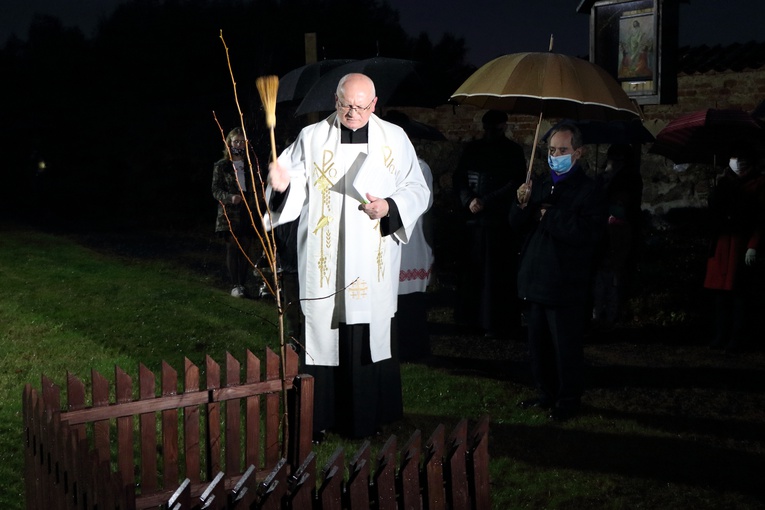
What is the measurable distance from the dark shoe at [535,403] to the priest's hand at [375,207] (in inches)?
76.8

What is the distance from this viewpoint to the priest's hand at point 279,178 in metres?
4.90

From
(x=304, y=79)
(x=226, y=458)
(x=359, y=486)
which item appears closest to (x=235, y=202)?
(x=304, y=79)

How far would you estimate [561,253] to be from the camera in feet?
19.5

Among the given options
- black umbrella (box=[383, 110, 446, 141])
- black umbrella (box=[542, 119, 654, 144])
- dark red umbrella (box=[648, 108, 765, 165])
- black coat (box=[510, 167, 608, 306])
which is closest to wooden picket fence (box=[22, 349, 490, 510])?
black coat (box=[510, 167, 608, 306])

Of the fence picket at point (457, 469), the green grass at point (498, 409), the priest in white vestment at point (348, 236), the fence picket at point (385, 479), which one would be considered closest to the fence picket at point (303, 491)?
the fence picket at point (385, 479)

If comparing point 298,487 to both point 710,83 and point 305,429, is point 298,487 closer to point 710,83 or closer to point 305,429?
point 305,429

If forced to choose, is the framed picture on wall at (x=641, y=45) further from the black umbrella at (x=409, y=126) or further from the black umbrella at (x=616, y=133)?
the black umbrella at (x=409, y=126)

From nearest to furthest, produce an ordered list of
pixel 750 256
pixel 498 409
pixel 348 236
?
pixel 348 236, pixel 498 409, pixel 750 256

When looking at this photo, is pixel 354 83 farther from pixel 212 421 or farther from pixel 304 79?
pixel 304 79

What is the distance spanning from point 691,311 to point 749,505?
4.89 meters

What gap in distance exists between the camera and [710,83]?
12.6 metres

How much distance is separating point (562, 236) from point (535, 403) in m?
1.28

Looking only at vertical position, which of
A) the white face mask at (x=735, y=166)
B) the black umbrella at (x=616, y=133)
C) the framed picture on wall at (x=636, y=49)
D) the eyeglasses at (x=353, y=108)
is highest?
the framed picture on wall at (x=636, y=49)

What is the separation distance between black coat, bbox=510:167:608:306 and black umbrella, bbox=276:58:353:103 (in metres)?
3.38
